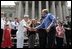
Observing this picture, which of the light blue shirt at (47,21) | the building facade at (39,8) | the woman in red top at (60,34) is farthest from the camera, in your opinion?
the building facade at (39,8)

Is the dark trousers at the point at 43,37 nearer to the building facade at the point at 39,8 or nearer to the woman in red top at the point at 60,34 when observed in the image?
the woman in red top at the point at 60,34

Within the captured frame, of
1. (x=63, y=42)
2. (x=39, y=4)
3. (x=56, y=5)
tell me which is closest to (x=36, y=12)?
(x=39, y=4)

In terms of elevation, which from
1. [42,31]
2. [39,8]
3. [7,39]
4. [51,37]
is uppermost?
[39,8]

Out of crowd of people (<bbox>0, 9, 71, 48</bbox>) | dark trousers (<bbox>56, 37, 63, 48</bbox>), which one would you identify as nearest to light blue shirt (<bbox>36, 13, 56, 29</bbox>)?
crowd of people (<bbox>0, 9, 71, 48</bbox>)

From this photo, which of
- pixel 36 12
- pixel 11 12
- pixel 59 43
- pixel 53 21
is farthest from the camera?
pixel 11 12

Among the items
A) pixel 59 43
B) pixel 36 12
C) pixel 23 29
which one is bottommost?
pixel 59 43

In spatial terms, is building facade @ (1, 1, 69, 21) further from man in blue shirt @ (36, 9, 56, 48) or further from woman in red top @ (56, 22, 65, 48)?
man in blue shirt @ (36, 9, 56, 48)

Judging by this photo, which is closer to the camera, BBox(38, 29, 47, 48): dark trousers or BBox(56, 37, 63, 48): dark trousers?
BBox(38, 29, 47, 48): dark trousers

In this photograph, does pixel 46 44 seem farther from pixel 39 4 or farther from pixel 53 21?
pixel 39 4

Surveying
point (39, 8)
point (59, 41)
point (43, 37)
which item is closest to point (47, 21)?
point (43, 37)

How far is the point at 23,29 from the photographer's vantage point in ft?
33.0

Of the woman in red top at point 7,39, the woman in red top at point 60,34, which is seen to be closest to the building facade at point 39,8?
the woman in red top at point 60,34

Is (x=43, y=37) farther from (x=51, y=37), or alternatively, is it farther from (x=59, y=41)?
(x=59, y=41)

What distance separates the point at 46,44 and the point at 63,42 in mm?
2038
